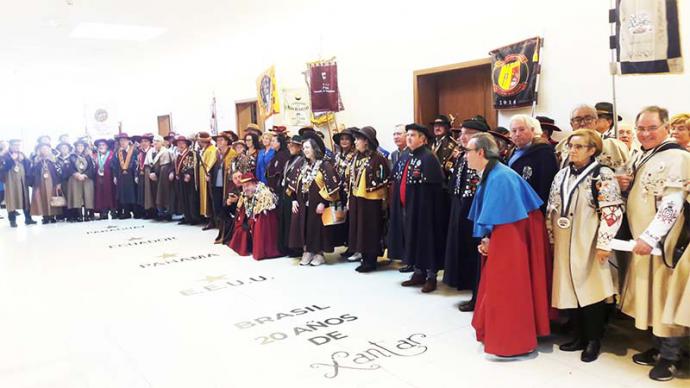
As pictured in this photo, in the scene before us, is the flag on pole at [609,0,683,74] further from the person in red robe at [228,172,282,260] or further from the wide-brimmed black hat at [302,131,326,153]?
the person in red robe at [228,172,282,260]

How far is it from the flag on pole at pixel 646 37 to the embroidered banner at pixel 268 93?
4971 mm

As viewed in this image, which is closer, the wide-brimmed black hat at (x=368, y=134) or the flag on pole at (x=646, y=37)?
the flag on pole at (x=646, y=37)

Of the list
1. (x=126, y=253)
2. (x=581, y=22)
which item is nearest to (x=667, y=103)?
(x=581, y=22)

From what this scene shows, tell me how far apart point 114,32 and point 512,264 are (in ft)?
25.3

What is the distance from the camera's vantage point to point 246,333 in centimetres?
357

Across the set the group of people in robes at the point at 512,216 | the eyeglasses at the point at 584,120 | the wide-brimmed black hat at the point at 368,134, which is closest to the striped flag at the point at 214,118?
the group of people in robes at the point at 512,216

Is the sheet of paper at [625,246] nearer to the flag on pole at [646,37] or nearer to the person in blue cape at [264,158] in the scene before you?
the flag on pole at [646,37]

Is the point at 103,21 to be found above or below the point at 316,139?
above

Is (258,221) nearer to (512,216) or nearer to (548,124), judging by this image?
(548,124)

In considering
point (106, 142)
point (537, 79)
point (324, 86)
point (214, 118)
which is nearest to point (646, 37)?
point (537, 79)

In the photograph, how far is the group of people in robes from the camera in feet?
9.03

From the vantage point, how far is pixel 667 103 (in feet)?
13.8

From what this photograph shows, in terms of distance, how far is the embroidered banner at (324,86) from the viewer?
271 inches

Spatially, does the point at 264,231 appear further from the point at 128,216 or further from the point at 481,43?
the point at 128,216
